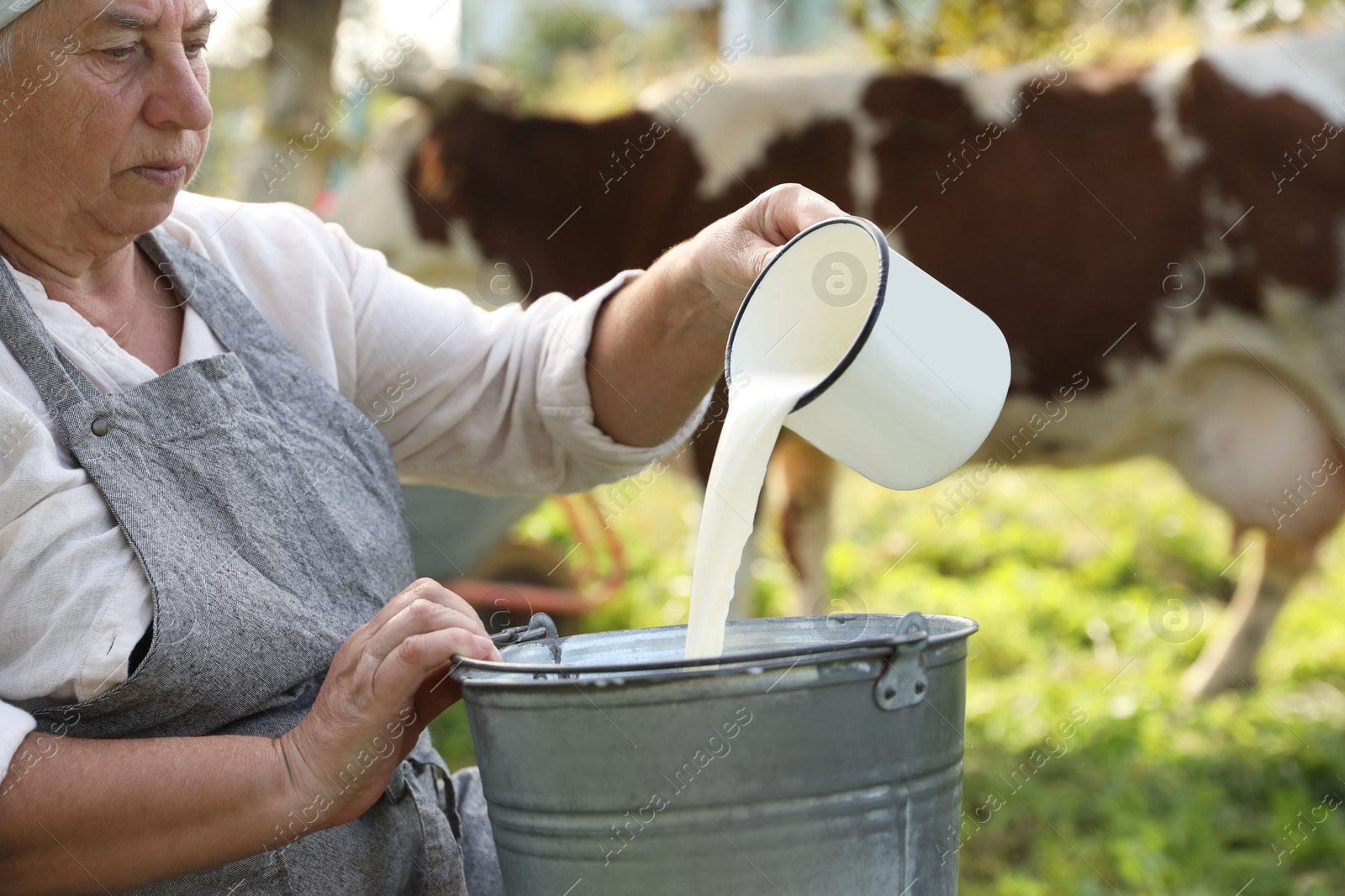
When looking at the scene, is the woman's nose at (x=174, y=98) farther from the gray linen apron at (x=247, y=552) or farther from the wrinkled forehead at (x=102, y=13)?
the gray linen apron at (x=247, y=552)

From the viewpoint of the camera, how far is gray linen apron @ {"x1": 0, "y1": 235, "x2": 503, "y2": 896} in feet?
3.56

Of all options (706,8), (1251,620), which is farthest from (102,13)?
(706,8)

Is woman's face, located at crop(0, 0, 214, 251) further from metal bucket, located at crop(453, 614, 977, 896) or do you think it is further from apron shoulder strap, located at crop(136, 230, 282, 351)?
metal bucket, located at crop(453, 614, 977, 896)

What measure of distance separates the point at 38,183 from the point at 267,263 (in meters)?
0.28

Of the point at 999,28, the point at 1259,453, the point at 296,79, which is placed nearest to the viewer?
the point at 1259,453

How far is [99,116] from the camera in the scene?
1.17m

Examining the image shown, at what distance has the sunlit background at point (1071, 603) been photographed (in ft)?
9.51

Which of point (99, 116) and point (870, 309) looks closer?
point (870, 309)

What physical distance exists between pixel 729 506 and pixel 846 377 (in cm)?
20

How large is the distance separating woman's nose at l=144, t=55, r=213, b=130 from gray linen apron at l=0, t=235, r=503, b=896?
16 cm

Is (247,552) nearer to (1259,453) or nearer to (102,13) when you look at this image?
(102,13)

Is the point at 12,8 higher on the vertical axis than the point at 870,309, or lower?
higher

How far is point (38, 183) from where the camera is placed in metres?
1.19

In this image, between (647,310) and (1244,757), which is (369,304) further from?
(1244,757)
